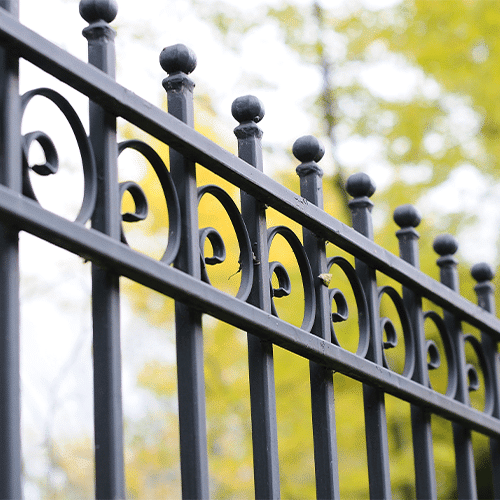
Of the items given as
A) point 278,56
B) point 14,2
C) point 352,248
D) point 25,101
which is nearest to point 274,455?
point 352,248

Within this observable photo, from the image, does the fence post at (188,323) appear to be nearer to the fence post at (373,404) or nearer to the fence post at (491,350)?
the fence post at (373,404)

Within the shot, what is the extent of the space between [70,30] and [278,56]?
241 cm

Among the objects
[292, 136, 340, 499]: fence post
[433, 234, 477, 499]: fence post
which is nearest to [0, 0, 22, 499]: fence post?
[292, 136, 340, 499]: fence post

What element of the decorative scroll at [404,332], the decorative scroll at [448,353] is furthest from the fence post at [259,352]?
the decorative scroll at [448,353]

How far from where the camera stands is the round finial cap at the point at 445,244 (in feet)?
6.48

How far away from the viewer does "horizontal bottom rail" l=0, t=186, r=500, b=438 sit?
2.70ft

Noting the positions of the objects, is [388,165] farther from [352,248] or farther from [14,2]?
[14,2]

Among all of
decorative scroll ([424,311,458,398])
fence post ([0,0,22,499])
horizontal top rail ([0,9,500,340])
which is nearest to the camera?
fence post ([0,0,22,499])

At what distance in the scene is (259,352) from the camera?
3.94ft

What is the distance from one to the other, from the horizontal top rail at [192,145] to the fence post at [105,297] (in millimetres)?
40

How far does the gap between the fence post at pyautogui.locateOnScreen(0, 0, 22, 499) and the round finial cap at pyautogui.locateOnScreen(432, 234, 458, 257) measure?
1.47 meters

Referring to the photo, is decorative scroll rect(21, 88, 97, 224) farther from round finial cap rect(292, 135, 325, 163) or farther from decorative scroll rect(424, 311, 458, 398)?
decorative scroll rect(424, 311, 458, 398)

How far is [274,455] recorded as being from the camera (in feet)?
3.83

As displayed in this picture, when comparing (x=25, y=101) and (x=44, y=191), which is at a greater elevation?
(x=44, y=191)
